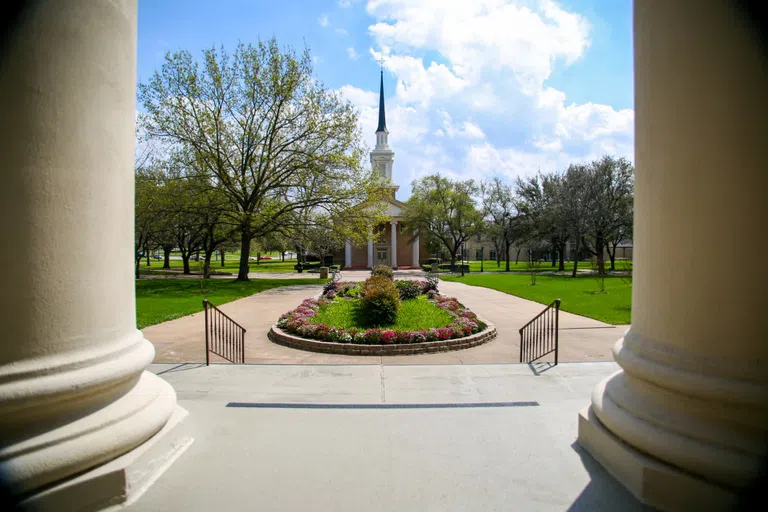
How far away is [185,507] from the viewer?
2658mm

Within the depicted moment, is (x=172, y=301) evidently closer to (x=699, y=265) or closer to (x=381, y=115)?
(x=699, y=265)

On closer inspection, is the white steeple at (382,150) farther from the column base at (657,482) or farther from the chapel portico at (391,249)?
the column base at (657,482)

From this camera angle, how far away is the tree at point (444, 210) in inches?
1740

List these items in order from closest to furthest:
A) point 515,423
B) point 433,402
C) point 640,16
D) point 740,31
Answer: point 740,31
point 640,16
point 515,423
point 433,402

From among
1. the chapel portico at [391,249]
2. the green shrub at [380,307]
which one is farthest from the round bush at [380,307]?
the chapel portico at [391,249]

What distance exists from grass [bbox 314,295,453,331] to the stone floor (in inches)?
214

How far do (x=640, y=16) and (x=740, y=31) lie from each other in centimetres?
70

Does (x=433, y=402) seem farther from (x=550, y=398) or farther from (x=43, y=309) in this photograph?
(x=43, y=309)

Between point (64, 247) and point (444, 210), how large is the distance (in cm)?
4263

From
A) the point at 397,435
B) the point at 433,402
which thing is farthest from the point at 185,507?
the point at 433,402

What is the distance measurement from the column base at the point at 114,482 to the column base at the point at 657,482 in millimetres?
3171

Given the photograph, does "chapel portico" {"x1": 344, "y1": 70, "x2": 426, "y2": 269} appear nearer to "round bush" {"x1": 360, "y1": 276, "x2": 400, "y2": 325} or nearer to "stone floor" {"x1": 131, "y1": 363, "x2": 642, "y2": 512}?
"round bush" {"x1": 360, "y1": 276, "x2": 400, "y2": 325}

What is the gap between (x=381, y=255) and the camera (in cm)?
5594

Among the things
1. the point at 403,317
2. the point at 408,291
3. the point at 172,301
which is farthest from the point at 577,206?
the point at 172,301
